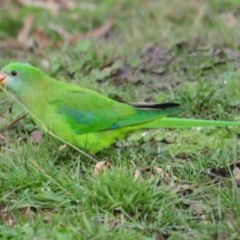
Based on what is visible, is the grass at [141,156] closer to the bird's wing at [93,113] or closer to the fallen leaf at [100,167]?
the fallen leaf at [100,167]

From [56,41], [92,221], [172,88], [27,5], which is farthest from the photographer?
[27,5]

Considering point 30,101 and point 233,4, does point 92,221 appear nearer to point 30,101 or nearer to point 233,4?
point 30,101

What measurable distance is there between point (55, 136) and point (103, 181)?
0.74 meters

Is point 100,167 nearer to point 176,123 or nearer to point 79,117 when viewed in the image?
point 79,117

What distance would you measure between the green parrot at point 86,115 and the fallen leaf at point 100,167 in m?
0.27

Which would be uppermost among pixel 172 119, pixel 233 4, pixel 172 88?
pixel 172 119

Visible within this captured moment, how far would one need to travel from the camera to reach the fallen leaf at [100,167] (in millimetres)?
4516

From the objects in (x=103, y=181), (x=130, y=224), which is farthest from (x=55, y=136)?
(x=130, y=224)

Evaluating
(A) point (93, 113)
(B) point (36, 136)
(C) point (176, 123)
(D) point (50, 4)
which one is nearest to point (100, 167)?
(A) point (93, 113)

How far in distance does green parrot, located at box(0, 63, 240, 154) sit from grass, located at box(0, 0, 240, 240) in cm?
11

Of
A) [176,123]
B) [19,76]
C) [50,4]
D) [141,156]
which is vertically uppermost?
[19,76]

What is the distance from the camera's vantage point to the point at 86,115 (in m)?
5.03

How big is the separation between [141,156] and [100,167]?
1.46 feet

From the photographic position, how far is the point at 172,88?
20.6 ft
